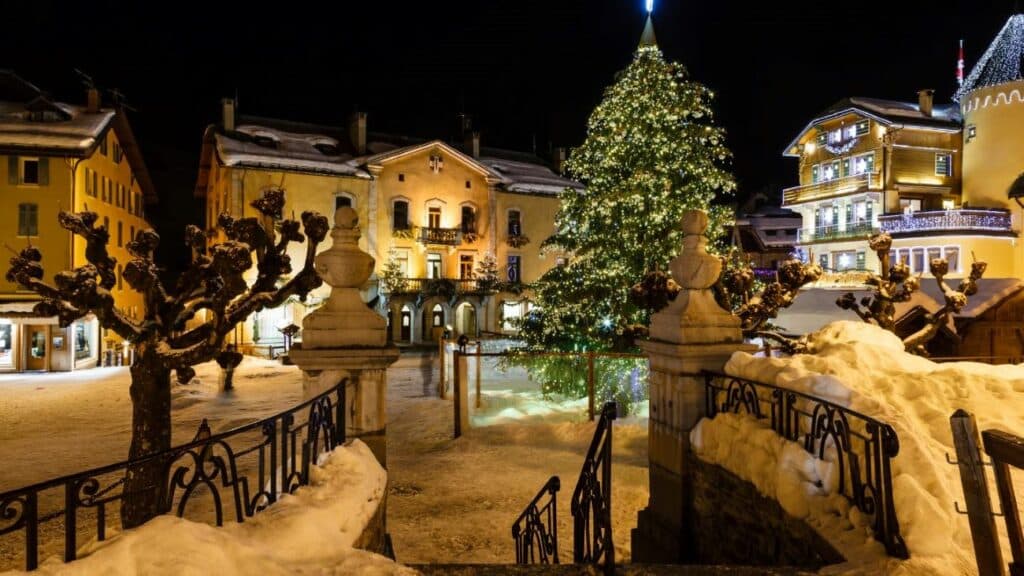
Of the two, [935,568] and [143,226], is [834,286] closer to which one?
Result: [935,568]

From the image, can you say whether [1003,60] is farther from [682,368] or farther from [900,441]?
[900,441]

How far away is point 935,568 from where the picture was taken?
359 cm

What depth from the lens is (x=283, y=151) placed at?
33781mm

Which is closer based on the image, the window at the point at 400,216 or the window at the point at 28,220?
the window at the point at 28,220

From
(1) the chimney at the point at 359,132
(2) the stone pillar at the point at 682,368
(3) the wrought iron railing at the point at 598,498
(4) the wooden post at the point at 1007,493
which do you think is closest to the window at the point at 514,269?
(1) the chimney at the point at 359,132

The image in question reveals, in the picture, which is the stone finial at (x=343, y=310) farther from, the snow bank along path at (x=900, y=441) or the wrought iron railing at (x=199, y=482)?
the snow bank along path at (x=900, y=441)

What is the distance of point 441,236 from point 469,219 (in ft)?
8.52

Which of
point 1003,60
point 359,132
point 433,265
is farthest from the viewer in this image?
point 433,265

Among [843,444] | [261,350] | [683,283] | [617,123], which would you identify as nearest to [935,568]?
[843,444]

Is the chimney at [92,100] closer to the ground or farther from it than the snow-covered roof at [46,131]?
farther from it

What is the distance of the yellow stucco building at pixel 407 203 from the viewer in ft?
107

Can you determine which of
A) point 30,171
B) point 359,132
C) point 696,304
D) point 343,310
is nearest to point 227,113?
point 359,132

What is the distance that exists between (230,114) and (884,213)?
37.3 m

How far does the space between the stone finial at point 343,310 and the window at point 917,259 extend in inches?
1351
